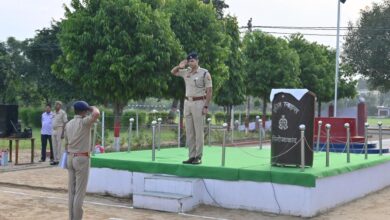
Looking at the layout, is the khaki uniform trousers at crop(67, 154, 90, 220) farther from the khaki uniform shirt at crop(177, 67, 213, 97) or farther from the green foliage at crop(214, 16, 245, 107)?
the green foliage at crop(214, 16, 245, 107)

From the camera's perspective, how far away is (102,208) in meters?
9.93

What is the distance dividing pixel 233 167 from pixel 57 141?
8.15 meters

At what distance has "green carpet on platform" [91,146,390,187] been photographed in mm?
9326

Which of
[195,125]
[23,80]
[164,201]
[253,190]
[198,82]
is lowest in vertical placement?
[164,201]

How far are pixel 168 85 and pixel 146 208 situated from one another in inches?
433

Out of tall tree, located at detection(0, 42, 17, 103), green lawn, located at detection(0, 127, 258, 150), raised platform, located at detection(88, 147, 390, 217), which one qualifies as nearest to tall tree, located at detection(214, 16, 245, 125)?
green lawn, located at detection(0, 127, 258, 150)

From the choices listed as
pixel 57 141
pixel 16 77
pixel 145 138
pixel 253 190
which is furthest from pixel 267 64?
pixel 16 77

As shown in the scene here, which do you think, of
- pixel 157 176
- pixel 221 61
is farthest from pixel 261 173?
pixel 221 61

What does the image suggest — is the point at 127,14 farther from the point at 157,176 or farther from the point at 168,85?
the point at 157,176

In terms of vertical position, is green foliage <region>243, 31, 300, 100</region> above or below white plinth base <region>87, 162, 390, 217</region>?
above

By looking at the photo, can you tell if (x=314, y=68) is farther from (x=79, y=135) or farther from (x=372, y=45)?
(x=79, y=135)

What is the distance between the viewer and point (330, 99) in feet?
129

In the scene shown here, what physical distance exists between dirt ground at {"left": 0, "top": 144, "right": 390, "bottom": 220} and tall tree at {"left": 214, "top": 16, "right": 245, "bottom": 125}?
49.5 feet

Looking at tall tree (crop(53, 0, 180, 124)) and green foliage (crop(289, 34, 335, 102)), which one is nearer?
tall tree (crop(53, 0, 180, 124))
